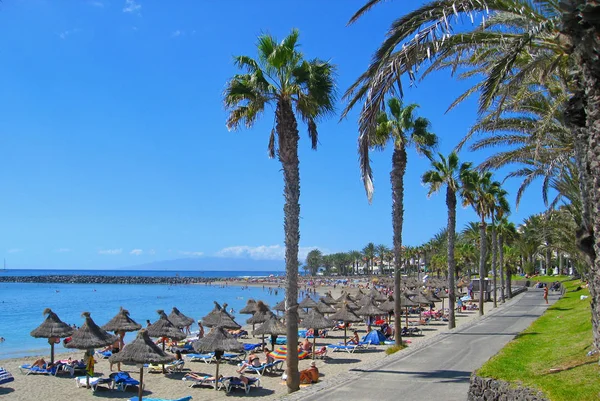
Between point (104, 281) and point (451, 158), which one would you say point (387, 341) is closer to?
point (451, 158)

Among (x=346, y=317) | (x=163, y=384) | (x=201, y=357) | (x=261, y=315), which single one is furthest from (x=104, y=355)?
(x=346, y=317)

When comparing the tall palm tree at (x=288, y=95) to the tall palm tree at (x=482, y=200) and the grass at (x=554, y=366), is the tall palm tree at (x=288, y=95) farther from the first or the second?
the tall palm tree at (x=482, y=200)

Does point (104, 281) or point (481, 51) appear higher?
point (481, 51)

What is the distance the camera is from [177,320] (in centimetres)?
2659

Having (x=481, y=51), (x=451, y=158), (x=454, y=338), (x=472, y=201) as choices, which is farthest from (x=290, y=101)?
(x=472, y=201)

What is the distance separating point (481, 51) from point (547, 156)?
201 inches

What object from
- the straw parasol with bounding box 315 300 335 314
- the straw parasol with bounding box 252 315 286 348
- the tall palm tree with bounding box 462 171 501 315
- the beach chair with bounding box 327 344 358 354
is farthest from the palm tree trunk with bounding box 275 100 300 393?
the tall palm tree with bounding box 462 171 501 315

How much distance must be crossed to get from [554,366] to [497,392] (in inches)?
67.1

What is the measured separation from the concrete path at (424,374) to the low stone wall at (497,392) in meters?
1.32

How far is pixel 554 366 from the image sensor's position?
9.70 metres

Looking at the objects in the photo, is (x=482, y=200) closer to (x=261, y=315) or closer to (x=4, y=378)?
(x=261, y=315)

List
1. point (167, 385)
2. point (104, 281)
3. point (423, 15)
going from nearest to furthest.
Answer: point (423, 15) < point (167, 385) < point (104, 281)

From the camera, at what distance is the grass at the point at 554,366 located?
7266mm

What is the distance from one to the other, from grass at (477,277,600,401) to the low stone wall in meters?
0.14
